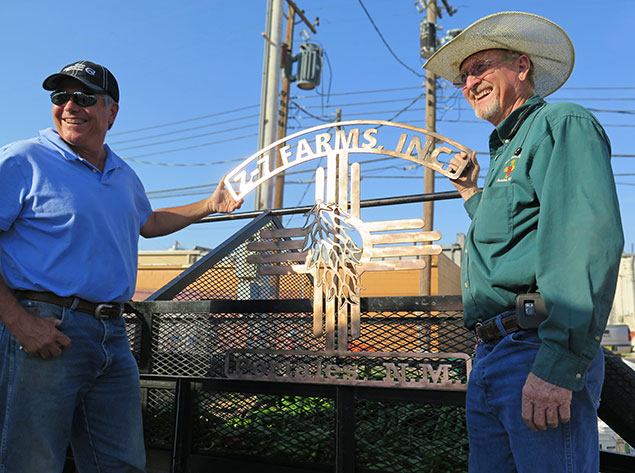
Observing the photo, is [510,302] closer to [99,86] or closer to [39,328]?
[39,328]

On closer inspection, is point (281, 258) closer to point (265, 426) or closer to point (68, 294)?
point (265, 426)

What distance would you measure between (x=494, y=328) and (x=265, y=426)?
1.59m

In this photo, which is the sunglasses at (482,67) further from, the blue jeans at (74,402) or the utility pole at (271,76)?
the utility pole at (271,76)

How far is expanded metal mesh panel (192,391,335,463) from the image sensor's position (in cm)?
255

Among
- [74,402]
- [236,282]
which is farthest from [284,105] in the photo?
[74,402]

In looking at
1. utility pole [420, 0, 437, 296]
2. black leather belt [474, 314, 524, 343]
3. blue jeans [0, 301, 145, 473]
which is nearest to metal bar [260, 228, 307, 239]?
blue jeans [0, 301, 145, 473]

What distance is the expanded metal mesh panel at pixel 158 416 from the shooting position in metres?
2.79

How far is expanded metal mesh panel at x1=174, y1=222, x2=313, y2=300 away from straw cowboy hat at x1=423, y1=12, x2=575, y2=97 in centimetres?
194

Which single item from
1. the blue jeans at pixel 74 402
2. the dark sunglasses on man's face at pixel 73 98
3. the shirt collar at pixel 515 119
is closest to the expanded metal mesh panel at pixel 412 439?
the blue jeans at pixel 74 402

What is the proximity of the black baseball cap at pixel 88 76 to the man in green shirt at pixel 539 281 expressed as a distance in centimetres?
158

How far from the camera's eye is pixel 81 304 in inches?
78.0

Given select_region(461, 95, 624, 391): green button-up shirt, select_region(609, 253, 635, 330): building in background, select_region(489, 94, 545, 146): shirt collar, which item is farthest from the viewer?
select_region(609, 253, 635, 330): building in background

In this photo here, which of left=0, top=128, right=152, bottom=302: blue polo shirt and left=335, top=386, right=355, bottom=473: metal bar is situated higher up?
left=0, top=128, right=152, bottom=302: blue polo shirt

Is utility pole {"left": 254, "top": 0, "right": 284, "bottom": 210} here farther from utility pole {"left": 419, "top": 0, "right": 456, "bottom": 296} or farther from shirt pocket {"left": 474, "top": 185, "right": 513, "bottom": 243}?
shirt pocket {"left": 474, "top": 185, "right": 513, "bottom": 243}
